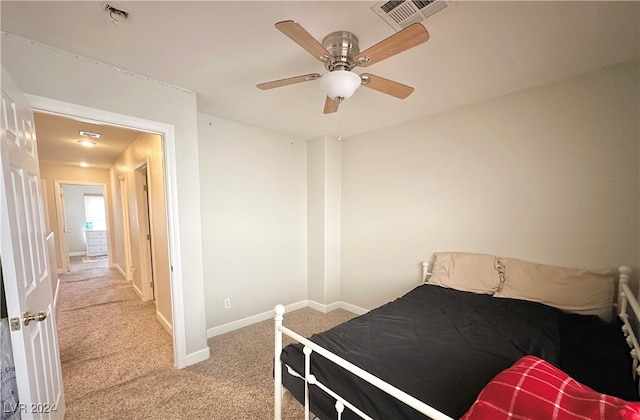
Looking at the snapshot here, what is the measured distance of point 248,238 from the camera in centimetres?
312

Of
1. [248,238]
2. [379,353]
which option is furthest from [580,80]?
[248,238]

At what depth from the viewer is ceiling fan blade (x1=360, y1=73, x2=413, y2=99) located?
1.49 m

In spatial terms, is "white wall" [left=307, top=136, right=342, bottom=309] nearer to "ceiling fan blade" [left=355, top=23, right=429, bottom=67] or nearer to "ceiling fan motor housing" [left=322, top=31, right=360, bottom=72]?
"ceiling fan motor housing" [left=322, top=31, right=360, bottom=72]

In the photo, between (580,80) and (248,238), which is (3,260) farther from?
(580,80)

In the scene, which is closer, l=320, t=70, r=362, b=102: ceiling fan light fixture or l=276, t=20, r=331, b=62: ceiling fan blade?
l=276, t=20, r=331, b=62: ceiling fan blade

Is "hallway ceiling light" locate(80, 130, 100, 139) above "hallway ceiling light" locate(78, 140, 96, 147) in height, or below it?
Result: above

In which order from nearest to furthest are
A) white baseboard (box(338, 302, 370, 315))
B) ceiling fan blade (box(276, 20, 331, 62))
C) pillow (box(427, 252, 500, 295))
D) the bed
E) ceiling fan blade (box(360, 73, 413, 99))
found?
the bed → ceiling fan blade (box(276, 20, 331, 62)) → ceiling fan blade (box(360, 73, 413, 99)) → pillow (box(427, 252, 500, 295)) → white baseboard (box(338, 302, 370, 315))

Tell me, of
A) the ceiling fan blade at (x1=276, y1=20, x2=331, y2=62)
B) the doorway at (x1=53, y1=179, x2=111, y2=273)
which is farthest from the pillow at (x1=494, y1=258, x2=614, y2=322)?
the doorway at (x1=53, y1=179, x2=111, y2=273)

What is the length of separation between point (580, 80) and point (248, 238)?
3.47 metres

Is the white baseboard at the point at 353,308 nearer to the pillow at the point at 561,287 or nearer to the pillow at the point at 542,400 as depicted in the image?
the pillow at the point at 561,287

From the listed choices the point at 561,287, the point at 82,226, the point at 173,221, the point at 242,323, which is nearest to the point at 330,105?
the point at 173,221

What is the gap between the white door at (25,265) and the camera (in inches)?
42.9

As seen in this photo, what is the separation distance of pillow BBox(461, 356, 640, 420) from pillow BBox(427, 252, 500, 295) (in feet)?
5.20

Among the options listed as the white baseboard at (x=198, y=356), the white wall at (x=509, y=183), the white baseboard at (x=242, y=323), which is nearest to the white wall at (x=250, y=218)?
the white baseboard at (x=242, y=323)
